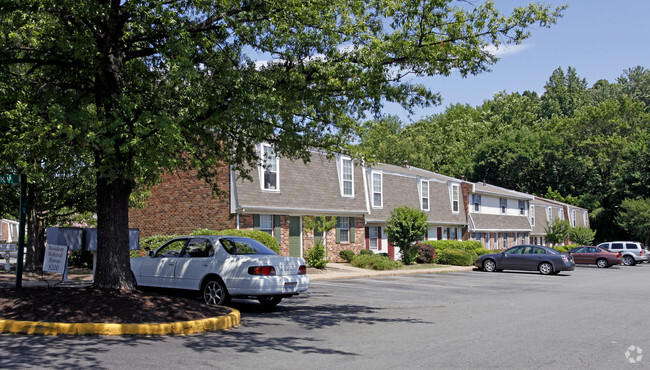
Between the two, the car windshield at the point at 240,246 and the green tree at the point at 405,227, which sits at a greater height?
the green tree at the point at 405,227

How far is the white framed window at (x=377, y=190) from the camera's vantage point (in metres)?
33.1

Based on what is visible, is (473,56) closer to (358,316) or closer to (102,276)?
(358,316)

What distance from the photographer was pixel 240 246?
1264 centimetres

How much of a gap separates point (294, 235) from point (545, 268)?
12629mm

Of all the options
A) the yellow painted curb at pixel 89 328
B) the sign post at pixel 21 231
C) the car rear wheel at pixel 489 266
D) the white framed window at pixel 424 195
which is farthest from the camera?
the white framed window at pixel 424 195

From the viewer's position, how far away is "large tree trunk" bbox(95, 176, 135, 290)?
1116 centimetres

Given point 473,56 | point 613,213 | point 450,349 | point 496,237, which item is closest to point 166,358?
point 450,349

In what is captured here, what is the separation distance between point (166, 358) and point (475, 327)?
5.81 metres

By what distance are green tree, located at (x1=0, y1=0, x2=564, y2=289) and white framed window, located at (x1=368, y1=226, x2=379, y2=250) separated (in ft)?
71.4

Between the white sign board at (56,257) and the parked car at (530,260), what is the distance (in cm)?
2230

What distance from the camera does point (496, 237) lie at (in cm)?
4709

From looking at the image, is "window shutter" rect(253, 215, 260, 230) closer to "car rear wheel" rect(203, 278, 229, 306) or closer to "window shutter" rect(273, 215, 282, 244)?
"window shutter" rect(273, 215, 282, 244)

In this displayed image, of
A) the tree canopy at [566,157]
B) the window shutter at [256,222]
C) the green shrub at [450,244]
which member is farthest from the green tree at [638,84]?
the window shutter at [256,222]

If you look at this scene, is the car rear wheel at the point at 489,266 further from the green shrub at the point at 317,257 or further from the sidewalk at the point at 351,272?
the green shrub at the point at 317,257
